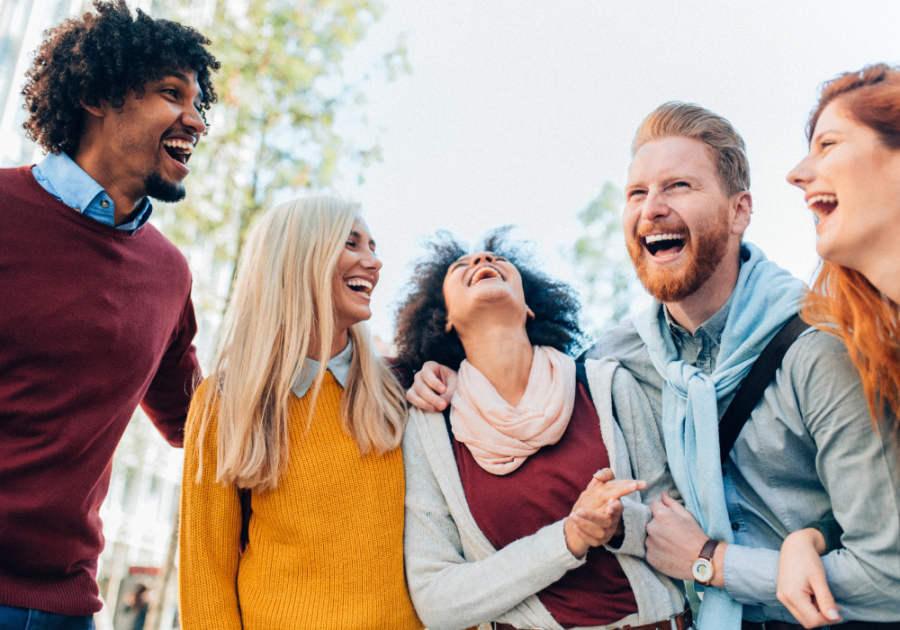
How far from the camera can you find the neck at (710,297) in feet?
9.39

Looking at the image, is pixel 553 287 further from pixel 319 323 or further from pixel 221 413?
pixel 221 413

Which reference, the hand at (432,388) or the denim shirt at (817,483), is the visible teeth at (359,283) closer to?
the hand at (432,388)

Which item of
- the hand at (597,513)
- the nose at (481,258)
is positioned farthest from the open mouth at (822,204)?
the nose at (481,258)

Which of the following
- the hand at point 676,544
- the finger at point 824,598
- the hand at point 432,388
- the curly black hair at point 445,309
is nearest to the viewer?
the finger at point 824,598

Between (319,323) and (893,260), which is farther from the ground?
(893,260)

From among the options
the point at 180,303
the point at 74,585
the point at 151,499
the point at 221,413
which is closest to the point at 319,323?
the point at 221,413

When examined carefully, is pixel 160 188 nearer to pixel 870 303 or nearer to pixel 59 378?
pixel 59 378

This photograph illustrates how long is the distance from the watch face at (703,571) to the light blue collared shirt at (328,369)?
183cm

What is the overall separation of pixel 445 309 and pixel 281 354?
1.00 meters

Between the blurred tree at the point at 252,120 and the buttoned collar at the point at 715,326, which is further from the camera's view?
the blurred tree at the point at 252,120

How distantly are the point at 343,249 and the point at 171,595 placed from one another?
23.5ft

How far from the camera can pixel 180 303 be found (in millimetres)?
3619

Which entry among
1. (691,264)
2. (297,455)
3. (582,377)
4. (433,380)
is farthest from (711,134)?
(297,455)

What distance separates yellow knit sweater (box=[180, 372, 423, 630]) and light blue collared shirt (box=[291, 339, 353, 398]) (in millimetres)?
246
